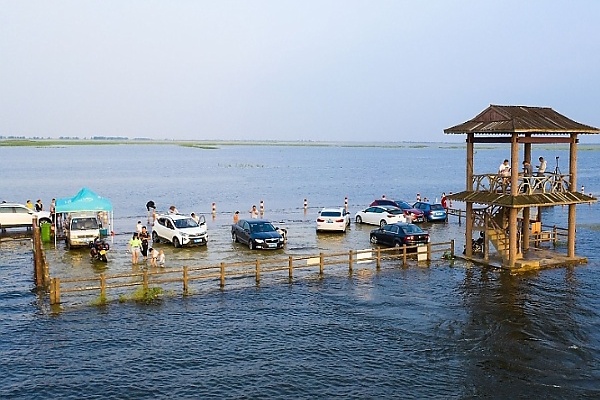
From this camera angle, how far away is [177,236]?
33750mm

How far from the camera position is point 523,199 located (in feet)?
92.3

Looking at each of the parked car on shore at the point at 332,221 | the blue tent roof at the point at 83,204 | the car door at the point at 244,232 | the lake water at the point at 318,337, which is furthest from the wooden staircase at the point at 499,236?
the blue tent roof at the point at 83,204

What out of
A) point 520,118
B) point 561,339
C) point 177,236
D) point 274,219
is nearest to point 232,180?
point 274,219

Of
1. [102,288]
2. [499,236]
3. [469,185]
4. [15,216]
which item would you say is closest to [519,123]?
[469,185]

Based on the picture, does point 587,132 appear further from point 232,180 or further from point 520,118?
point 232,180

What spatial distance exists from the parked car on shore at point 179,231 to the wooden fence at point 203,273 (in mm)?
5682

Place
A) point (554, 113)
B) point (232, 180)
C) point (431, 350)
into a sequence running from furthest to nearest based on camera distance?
point (232, 180), point (554, 113), point (431, 350)

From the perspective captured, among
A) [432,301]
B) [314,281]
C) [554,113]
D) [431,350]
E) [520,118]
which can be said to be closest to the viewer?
[431,350]

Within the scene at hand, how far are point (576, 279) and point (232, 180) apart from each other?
80193 mm

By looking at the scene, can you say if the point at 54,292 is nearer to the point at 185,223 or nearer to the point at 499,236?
the point at 185,223

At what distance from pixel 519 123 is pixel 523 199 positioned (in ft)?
11.6

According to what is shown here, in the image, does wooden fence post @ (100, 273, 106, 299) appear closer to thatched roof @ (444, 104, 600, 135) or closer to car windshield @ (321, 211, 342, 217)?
thatched roof @ (444, 104, 600, 135)

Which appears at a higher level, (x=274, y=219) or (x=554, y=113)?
(x=554, y=113)

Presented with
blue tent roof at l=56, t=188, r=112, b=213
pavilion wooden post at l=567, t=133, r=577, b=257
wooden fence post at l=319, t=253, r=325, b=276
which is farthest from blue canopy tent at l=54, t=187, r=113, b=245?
pavilion wooden post at l=567, t=133, r=577, b=257
